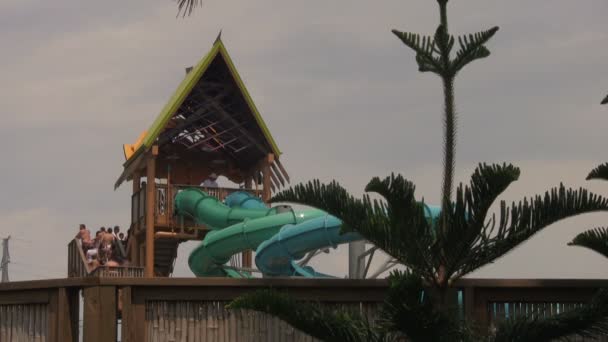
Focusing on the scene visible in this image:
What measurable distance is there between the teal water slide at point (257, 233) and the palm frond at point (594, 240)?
11.1 meters

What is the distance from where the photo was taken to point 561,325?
1091 cm

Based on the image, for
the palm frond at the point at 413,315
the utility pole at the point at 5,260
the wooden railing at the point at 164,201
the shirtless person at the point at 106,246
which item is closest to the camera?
the palm frond at the point at 413,315

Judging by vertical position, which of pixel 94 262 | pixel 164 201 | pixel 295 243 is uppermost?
pixel 164 201

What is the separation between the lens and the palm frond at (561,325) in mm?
10859

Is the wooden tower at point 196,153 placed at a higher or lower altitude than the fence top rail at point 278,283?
higher

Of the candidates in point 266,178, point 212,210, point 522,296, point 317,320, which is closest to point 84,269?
point 212,210

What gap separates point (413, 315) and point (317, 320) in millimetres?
899

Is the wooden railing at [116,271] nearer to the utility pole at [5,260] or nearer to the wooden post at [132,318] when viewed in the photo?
the wooden post at [132,318]

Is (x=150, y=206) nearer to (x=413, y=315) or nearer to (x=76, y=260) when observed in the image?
(x=76, y=260)

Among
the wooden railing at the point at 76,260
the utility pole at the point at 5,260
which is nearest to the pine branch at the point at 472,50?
the wooden railing at the point at 76,260

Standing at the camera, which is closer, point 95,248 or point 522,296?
point 522,296

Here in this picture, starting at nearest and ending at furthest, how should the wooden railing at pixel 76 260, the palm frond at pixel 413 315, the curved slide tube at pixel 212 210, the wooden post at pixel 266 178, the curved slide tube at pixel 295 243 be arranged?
1. the palm frond at pixel 413 315
2. the curved slide tube at pixel 295 243
3. the wooden railing at pixel 76 260
4. the curved slide tube at pixel 212 210
5. the wooden post at pixel 266 178

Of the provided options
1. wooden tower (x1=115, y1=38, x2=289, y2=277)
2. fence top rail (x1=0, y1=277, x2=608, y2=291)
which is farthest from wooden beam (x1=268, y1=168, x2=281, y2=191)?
fence top rail (x1=0, y1=277, x2=608, y2=291)

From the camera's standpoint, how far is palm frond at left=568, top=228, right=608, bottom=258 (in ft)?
38.0
